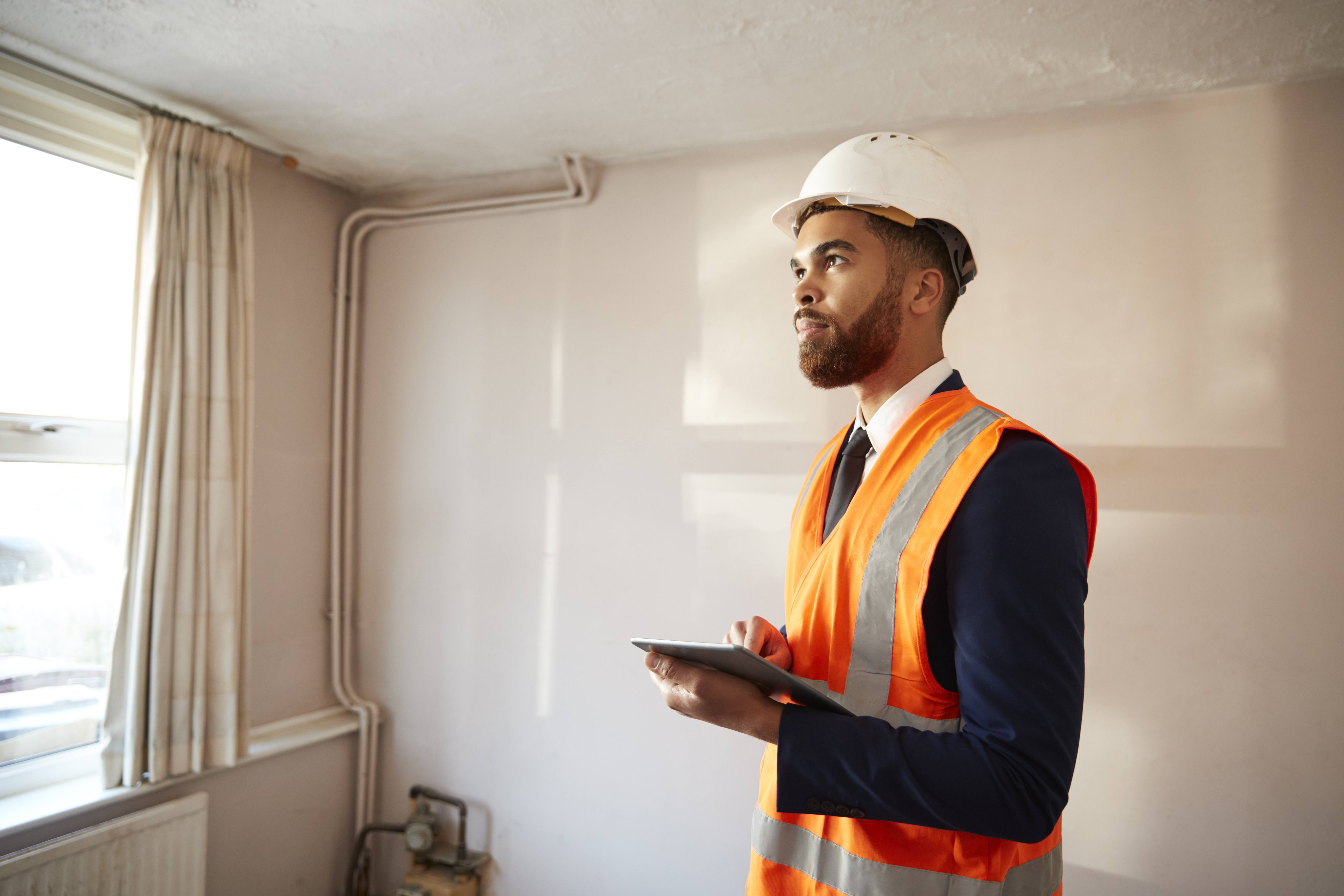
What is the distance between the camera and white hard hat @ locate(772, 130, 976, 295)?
120 cm

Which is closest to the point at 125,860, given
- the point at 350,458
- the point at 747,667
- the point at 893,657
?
the point at 350,458

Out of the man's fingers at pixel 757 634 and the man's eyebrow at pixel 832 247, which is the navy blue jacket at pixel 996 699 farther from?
the man's eyebrow at pixel 832 247

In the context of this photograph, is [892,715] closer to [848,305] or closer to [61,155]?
[848,305]

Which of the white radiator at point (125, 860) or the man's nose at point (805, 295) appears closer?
the man's nose at point (805, 295)

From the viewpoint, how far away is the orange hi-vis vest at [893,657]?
3.27 feet

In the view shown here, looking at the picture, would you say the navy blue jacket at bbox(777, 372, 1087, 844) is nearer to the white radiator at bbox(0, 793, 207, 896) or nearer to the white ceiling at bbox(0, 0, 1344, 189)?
the white ceiling at bbox(0, 0, 1344, 189)

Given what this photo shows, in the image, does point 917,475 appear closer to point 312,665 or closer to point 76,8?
point 76,8

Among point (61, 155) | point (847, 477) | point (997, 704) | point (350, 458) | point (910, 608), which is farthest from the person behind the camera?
point (350, 458)

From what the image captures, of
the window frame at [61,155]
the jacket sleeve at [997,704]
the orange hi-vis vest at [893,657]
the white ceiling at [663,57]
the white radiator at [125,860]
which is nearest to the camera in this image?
the jacket sleeve at [997,704]

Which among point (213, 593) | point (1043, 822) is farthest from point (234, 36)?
point (1043, 822)

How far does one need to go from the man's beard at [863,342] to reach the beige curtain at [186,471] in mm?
1947

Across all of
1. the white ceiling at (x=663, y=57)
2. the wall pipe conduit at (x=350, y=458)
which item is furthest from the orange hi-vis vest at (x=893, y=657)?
the wall pipe conduit at (x=350, y=458)

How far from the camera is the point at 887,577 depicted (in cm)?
103

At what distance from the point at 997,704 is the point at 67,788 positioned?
2.50 metres
